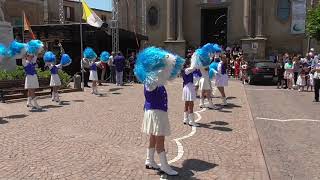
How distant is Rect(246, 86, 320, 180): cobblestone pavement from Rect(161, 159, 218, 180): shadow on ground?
106 centimetres

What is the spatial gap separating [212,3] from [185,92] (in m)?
29.4

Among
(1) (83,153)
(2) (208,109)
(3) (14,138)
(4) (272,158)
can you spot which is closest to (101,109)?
(2) (208,109)

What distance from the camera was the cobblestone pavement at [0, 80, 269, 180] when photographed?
23.8ft

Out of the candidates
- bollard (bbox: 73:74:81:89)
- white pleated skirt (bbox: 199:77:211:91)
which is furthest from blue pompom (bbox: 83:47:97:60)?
white pleated skirt (bbox: 199:77:211:91)

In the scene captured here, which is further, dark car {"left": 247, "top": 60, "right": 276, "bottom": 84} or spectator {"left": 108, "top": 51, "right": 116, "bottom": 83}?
dark car {"left": 247, "top": 60, "right": 276, "bottom": 84}

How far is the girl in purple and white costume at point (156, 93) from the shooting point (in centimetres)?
713

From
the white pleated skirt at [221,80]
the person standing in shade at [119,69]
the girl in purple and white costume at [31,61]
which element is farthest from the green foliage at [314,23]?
the girl in purple and white costume at [31,61]

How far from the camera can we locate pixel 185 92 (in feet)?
36.4

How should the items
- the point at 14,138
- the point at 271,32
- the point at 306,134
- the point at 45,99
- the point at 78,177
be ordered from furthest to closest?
the point at 271,32
the point at 45,99
the point at 306,134
the point at 14,138
the point at 78,177

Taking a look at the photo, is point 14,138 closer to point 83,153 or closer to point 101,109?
point 83,153

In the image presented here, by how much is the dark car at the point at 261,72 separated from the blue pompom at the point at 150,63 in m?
19.6

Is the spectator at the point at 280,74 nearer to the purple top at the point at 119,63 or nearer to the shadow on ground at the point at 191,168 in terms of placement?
the purple top at the point at 119,63

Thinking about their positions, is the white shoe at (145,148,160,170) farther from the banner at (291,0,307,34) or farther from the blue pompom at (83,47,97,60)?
the banner at (291,0,307,34)

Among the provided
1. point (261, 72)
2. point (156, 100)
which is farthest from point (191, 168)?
point (261, 72)
